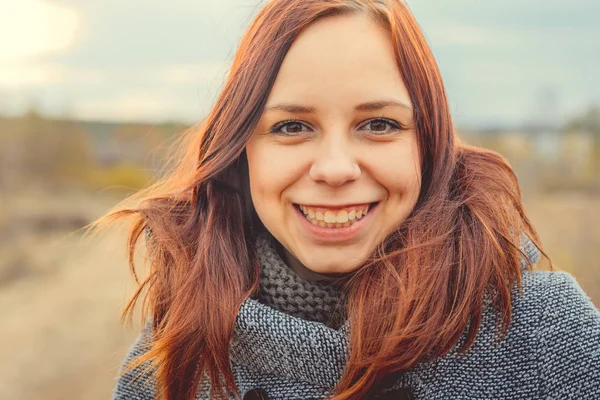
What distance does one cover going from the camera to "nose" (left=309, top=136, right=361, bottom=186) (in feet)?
5.15

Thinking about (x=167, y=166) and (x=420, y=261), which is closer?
(x=420, y=261)

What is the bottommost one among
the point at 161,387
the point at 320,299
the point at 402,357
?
the point at 161,387

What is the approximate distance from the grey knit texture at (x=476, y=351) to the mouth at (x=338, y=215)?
203mm

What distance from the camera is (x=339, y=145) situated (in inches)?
62.7

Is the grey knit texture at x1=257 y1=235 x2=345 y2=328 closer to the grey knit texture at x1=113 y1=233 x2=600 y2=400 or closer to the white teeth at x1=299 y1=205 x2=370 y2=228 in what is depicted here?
the grey knit texture at x1=113 y1=233 x2=600 y2=400

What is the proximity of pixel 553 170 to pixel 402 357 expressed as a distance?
490 inches

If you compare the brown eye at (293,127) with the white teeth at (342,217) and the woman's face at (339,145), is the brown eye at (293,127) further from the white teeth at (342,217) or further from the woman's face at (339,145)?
the white teeth at (342,217)

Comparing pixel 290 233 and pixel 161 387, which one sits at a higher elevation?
pixel 290 233

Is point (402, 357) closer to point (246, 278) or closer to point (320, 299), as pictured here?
point (320, 299)

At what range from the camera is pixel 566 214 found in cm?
1042

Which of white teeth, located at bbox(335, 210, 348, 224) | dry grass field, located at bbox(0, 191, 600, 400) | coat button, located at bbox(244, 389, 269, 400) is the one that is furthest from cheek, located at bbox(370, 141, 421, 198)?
dry grass field, located at bbox(0, 191, 600, 400)

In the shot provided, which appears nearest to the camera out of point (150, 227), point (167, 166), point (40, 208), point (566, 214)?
point (150, 227)

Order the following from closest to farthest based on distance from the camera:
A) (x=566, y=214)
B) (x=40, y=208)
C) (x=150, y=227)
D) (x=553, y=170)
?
(x=150, y=227), (x=566, y=214), (x=553, y=170), (x=40, y=208)

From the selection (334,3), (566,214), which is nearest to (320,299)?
(334,3)
